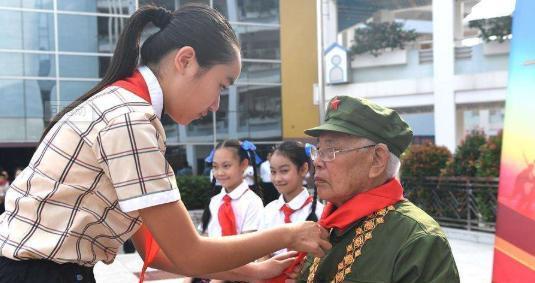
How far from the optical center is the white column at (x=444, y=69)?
52.2ft

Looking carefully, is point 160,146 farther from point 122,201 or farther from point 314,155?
point 314,155

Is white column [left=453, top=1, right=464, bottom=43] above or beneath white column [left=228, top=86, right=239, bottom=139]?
above

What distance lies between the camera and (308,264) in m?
1.97

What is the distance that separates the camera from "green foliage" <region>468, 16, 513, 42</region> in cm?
1420

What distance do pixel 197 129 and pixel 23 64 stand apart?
4935 millimetres

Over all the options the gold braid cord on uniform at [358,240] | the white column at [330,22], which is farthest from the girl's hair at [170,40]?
the white column at [330,22]

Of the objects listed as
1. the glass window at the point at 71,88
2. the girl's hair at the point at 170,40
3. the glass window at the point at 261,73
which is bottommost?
the girl's hair at the point at 170,40

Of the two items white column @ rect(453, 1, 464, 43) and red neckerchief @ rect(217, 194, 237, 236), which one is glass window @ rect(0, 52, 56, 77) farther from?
red neckerchief @ rect(217, 194, 237, 236)

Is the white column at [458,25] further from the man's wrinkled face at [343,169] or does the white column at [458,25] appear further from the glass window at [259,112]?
the man's wrinkled face at [343,169]

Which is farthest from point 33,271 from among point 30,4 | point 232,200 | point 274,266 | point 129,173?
point 30,4

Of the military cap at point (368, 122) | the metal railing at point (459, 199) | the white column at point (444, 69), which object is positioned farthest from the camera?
the white column at point (444, 69)

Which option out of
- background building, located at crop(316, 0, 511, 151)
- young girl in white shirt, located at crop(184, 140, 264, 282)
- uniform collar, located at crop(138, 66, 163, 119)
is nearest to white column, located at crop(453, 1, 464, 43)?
background building, located at crop(316, 0, 511, 151)

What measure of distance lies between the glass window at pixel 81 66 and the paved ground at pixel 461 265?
8947mm

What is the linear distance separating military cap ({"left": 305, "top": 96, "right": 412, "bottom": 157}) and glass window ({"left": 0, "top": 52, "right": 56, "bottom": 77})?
14.9 metres
